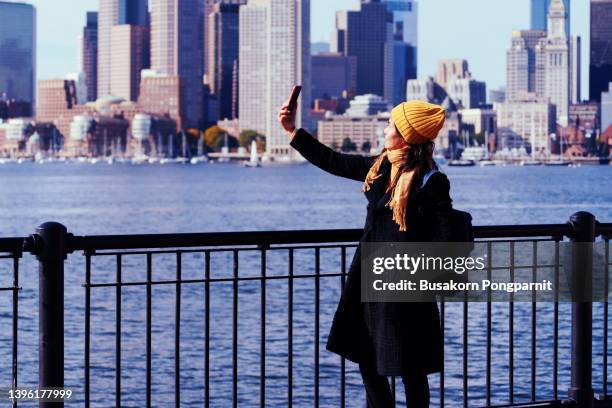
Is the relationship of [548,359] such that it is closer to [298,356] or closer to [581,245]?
[298,356]

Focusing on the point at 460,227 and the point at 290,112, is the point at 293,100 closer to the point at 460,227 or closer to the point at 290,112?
the point at 290,112

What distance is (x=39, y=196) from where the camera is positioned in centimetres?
11356

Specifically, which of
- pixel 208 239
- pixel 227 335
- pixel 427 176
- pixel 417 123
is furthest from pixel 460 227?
pixel 227 335

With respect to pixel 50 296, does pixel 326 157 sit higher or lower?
higher

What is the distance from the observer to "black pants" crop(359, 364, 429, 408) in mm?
6316

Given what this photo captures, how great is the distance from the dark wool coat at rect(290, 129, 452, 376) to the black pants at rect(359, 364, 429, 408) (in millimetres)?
50

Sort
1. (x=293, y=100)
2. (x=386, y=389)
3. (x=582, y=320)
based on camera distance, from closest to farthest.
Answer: (x=386, y=389) < (x=293, y=100) < (x=582, y=320)

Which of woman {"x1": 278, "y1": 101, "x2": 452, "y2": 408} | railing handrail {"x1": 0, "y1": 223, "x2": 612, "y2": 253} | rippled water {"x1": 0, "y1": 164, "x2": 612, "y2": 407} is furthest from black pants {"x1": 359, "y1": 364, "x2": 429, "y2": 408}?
rippled water {"x1": 0, "y1": 164, "x2": 612, "y2": 407}

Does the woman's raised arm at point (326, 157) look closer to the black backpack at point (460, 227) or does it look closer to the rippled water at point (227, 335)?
the black backpack at point (460, 227)

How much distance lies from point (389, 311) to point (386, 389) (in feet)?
1.29

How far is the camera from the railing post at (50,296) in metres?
6.29

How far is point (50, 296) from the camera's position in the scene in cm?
638

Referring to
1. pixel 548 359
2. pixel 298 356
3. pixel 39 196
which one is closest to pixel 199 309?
pixel 298 356

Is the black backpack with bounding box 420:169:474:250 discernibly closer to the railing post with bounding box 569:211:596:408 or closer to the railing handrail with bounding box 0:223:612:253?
the railing handrail with bounding box 0:223:612:253
